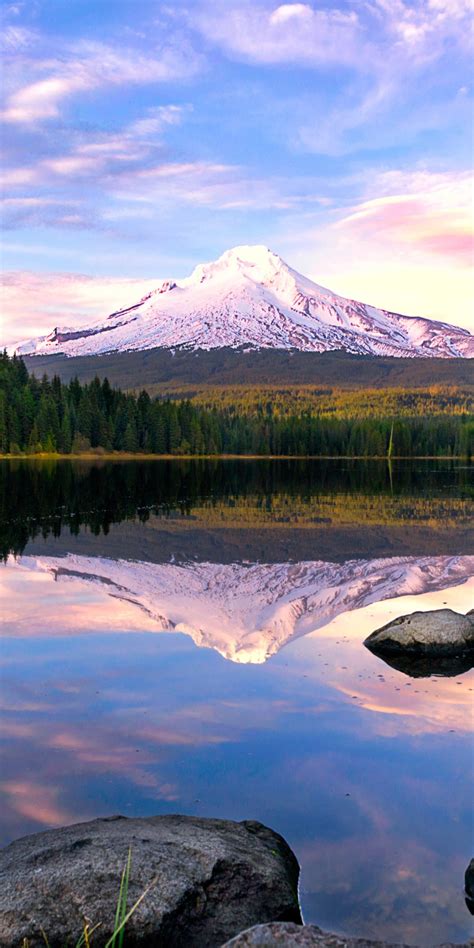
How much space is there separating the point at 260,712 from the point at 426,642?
19.9 ft

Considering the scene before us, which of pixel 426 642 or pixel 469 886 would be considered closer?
pixel 469 886

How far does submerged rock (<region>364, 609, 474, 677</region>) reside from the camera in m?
19.0

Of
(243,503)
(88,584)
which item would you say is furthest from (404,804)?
(243,503)

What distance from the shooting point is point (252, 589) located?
1043 inches

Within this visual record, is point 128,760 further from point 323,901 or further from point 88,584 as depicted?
point 88,584

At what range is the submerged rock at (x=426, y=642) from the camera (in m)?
19.0

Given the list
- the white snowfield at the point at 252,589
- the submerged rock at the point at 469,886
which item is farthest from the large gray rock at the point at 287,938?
the white snowfield at the point at 252,589

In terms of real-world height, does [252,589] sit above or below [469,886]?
below

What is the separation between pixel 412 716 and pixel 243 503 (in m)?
44.1

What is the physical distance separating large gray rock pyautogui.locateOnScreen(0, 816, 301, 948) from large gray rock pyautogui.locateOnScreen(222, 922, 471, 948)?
2.08 m

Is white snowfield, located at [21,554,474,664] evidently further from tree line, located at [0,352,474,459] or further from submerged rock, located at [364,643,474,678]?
tree line, located at [0,352,474,459]

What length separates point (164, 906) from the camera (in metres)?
7.68

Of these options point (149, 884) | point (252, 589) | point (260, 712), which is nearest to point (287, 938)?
point (149, 884)

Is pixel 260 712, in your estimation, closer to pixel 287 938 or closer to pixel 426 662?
pixel 426 662
